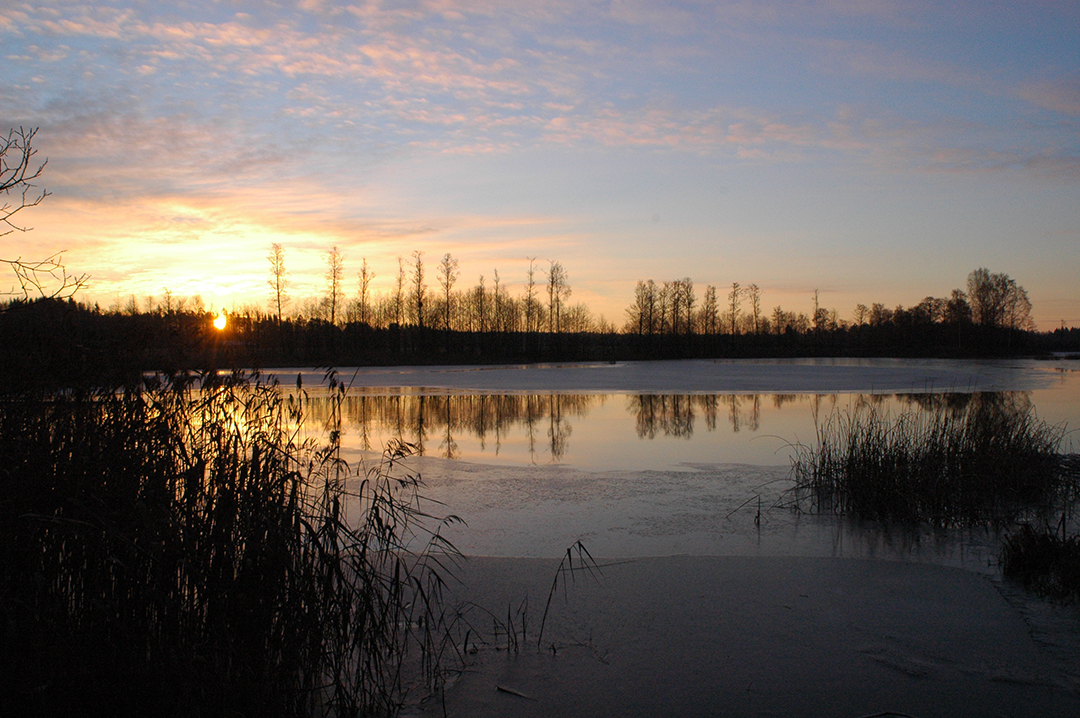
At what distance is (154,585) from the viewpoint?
3074mm

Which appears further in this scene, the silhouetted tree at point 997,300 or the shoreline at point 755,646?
the silhouetted tree at point 997,300

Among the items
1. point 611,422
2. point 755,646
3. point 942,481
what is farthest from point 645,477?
point 611,422

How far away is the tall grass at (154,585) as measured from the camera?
8.89 feet

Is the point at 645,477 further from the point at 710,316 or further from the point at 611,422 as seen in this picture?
the point at 710,316

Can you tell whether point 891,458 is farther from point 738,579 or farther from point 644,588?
point 644,588

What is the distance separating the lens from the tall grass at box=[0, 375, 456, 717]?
2711 mm

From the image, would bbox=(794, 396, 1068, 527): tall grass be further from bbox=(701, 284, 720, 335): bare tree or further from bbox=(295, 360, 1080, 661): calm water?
bbox=(701, 284, 720, 335): bare tree

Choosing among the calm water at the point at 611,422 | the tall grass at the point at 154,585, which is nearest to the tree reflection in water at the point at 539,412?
the calm water at the point at 611,422

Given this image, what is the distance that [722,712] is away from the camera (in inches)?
135

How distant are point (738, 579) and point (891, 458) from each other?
A: 3.62m

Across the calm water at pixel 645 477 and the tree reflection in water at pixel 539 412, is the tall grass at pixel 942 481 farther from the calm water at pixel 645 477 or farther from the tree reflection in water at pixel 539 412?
the tree reflection in water at pixel 539 412

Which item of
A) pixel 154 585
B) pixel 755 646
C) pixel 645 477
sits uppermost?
pixel 154 585

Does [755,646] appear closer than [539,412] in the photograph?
Yes

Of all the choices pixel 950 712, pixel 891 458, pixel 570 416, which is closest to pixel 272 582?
pixel 950 712
